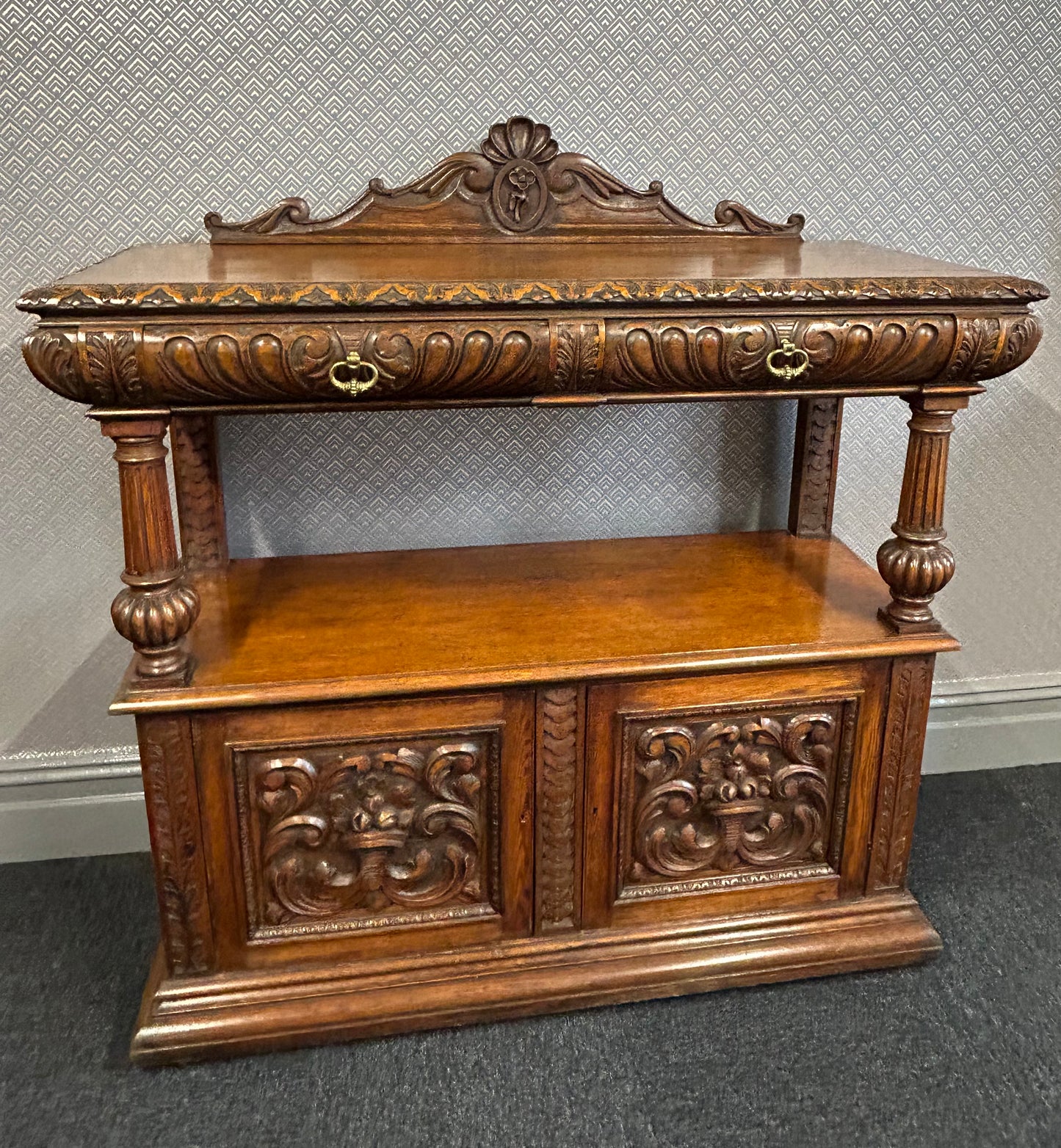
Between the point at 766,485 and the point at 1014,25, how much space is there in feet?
3.28

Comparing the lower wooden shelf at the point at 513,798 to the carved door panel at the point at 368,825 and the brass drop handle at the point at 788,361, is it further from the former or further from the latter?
the brass drop handle at the point at 788,361

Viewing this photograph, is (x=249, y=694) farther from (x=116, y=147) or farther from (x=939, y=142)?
(x=939, y=142)

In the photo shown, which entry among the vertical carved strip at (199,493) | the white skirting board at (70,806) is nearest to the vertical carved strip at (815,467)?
the vertical carved strip at (199,493)

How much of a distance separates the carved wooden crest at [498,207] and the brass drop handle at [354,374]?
0.50 meters

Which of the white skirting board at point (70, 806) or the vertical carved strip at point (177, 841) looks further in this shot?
the white skirting board at point (70, 806)

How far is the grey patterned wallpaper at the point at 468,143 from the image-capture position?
183 cm

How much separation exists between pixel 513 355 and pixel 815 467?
88cm

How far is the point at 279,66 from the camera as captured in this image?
183 centimetres

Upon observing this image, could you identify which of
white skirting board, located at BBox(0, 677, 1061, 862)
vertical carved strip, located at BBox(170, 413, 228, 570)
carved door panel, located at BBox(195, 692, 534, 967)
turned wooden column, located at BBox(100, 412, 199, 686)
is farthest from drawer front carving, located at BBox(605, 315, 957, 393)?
white skirting board, located at BBox(0, 677, 1061, 862)

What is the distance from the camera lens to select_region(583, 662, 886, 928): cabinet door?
1.72m

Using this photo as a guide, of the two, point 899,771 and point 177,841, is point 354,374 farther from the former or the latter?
point 899,771

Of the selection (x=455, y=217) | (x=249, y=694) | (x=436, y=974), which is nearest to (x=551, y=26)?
(x=455, y=217)

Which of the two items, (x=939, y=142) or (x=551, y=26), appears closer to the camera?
(x=551, y=26)

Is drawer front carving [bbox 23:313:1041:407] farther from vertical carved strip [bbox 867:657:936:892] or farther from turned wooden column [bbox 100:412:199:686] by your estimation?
vertical carved strip [bbox 867:657:936:892]
